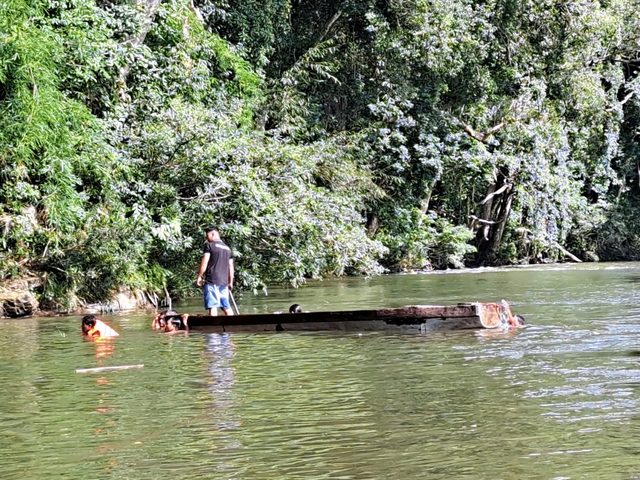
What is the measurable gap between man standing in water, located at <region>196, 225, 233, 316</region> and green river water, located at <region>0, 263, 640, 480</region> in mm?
1503

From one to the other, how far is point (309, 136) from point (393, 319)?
55.8 ft

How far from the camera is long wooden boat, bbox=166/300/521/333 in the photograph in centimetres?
1302

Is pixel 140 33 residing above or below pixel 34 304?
above

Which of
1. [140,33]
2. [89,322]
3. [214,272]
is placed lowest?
[89,322]

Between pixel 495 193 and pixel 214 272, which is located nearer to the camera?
pixel 214 272

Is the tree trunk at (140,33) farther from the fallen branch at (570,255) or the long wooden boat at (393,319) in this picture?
the fallen branch at (570,255)

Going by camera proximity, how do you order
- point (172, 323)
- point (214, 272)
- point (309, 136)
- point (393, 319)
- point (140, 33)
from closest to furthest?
1. point (393, 319)
2. point (172, 323)
3. point (214, 272)
4. point (140, 33)
5. point (309, 136)

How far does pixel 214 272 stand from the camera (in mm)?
15398

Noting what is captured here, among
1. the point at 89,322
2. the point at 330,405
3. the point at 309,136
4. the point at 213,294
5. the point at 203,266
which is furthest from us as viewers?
the point at 309,136

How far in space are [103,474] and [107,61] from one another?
1511 centimetres

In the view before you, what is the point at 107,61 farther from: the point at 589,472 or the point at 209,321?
the point at 589,472

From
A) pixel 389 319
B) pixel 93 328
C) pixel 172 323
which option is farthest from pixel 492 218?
pixel 93 328

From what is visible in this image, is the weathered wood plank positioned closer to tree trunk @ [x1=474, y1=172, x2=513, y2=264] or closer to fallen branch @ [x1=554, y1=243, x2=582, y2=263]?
tree trunk @ [x1=474, y1=172, x2=513, y2=264]

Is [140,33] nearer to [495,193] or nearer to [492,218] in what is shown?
[495,193]
